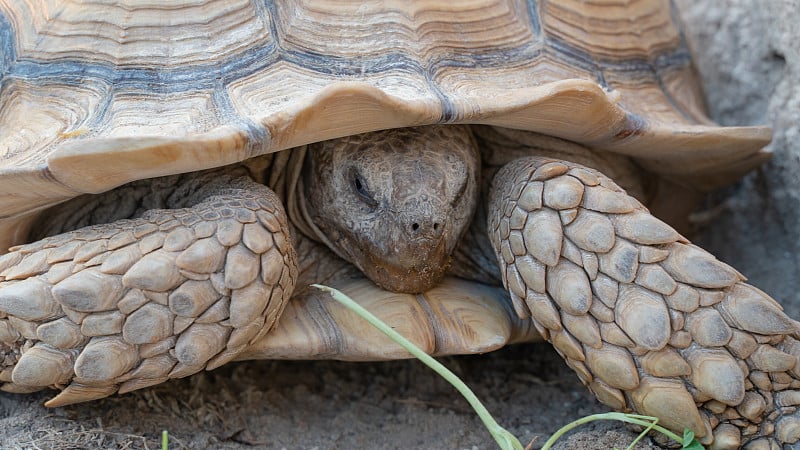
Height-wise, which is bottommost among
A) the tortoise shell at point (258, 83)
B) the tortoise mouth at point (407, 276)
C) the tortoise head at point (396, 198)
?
the tortoise mouth at point (407, 276)

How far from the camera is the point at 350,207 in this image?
210cm

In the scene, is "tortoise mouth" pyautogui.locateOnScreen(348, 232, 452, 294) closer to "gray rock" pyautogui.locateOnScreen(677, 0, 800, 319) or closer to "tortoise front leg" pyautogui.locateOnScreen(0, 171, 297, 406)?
"tortoise front leg" pyautogui.locateOnScreen(0, 171, 297, 406)

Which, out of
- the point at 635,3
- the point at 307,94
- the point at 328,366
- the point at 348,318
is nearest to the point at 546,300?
the point at 348,318

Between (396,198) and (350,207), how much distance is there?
6.8 inches

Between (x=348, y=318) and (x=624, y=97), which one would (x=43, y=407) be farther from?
(x=624, y=97)

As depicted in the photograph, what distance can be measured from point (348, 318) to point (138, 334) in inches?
21.0

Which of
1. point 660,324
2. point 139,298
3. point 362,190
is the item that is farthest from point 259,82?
point 660,324

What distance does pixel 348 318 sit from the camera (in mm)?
2078

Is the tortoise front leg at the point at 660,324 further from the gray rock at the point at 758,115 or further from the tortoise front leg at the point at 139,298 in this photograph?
the gray rock at the point at 758,115

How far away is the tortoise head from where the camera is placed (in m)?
1.98

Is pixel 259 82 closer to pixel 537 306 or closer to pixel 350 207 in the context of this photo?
pixel 350 207

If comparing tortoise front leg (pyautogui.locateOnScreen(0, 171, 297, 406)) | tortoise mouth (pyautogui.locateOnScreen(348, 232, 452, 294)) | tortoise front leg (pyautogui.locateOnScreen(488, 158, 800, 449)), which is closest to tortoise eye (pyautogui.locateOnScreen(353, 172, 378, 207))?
tortoise mouth (pyautogui.locateOnScreen(348, 232, 452, 294))

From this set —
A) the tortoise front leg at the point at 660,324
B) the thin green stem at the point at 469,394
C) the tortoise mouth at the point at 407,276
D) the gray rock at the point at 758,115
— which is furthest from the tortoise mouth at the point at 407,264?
the gray rock at the point at 758,115

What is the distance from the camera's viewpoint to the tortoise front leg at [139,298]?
1760 mm
